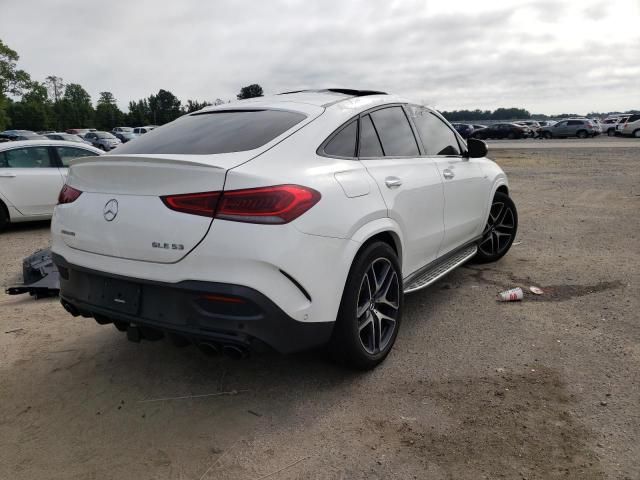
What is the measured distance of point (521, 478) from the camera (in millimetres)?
2262

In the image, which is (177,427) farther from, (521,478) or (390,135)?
(390,135)

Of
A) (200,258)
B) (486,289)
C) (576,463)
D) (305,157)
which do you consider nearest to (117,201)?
(200,258)

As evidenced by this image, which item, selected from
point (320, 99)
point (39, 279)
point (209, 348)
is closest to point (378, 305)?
point (209, 348)

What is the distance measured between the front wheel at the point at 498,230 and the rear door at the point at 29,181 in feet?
21.0

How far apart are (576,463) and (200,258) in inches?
77.3

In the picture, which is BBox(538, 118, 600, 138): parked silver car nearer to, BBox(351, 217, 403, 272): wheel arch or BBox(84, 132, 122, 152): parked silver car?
BBox(84, 132, 122, 152): parked silver car

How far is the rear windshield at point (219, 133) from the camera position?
2865 millimetres

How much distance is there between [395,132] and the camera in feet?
12.5

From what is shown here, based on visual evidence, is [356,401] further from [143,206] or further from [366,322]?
[143,206]

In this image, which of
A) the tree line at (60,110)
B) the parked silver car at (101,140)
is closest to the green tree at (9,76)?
the tree line at (60,110)

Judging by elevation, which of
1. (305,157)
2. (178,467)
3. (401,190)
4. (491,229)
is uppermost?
(305,157)

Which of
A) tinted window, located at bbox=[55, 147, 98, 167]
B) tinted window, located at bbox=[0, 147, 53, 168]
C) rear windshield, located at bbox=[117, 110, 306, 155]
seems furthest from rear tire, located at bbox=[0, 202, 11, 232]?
rear windshield, located at bbox=[117, 110, 306, 155]

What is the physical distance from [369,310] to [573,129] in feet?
147

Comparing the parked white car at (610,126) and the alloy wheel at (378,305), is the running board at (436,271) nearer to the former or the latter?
the alloy wheel at (378,305)
